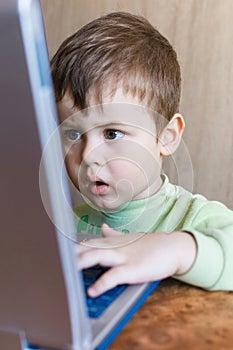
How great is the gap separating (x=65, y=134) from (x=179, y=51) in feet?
1.45

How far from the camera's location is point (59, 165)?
360 mm

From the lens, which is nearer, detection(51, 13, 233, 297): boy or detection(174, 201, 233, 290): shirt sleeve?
detection(174, 201, 233, 290): shirt sleeve

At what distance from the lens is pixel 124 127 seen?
0.86 m

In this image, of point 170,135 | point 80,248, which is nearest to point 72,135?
point 170,135

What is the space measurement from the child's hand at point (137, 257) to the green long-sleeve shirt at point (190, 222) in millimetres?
21

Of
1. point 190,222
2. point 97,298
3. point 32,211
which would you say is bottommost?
point 190,222

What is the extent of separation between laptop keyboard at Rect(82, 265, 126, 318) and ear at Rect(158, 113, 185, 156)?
0.43 m

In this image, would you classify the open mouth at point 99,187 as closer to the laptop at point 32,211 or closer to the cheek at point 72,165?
the cheek at point 72,165

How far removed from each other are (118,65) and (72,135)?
0.13 m

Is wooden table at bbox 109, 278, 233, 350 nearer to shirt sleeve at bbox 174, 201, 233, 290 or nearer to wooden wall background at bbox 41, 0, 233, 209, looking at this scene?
shirt sleeve at bbox 174, 201, 233, 290

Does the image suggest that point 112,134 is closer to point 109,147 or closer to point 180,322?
point 109,147

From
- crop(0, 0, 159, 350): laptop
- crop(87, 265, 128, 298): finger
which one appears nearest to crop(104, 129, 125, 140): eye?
crop(87, 265, 128, 298): finger

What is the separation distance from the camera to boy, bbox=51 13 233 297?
2.79 ft

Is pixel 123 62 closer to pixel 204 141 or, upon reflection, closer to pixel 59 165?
pixel 204 141
